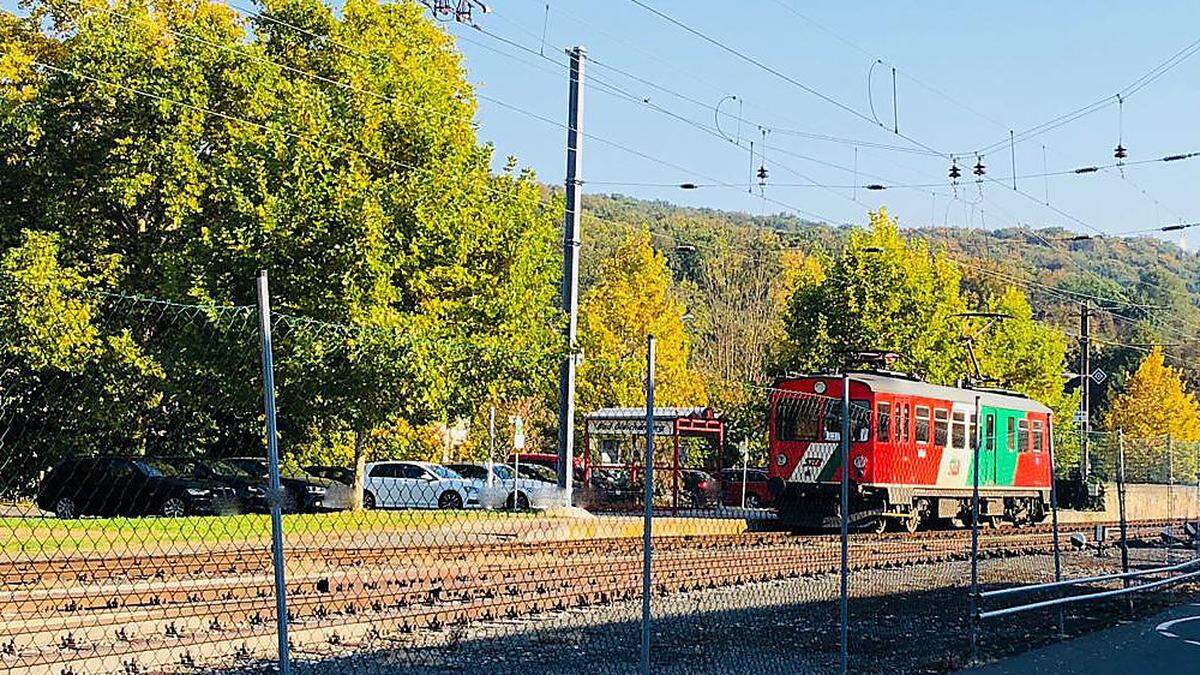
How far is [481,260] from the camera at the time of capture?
2961cm

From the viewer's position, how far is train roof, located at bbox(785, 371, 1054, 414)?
2901cm

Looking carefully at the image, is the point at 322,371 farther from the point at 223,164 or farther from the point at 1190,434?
the point at 1190,434

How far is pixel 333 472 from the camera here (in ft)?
98.4

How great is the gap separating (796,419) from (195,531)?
56.0 ft

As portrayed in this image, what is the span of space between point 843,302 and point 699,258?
45.2 meters

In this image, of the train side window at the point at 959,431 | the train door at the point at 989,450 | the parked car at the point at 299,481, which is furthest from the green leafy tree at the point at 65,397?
the train door at the point at 989,450

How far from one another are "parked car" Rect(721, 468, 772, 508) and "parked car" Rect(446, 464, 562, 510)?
5596mm

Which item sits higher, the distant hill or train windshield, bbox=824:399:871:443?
the distant hill

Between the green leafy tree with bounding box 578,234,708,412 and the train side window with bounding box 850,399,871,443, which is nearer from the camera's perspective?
the train side window with bounding box 850,399,871,443

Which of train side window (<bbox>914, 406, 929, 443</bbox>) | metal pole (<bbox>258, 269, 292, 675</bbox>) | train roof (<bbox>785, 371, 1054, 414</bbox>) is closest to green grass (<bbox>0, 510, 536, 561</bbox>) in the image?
metal pole (<bbox>258, 269, 292, 675</bbox>)

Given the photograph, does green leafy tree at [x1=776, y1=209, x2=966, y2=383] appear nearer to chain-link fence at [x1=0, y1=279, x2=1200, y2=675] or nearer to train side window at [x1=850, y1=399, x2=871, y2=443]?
train side window at [x1=850, y1=399, x2=871, y2=443]

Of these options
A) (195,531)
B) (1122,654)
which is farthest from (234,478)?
(1122,654)

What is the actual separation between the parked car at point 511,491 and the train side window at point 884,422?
6729 millimetres

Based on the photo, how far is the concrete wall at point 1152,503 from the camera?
144 feet
